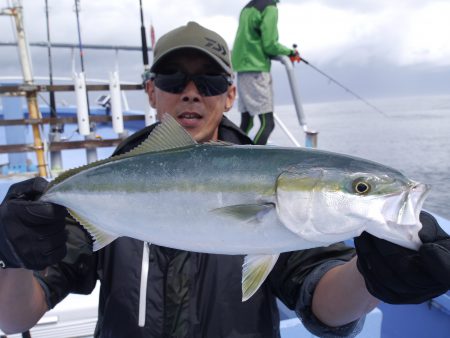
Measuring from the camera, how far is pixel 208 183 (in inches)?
60.2

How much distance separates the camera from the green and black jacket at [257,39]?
230 inches

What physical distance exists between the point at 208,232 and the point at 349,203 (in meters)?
0.52

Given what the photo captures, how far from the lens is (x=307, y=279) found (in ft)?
6.54

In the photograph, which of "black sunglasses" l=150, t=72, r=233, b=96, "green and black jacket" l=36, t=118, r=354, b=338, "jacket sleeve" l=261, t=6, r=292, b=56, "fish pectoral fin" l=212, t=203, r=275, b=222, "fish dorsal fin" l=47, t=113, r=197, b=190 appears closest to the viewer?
"fish pectoral fin" l=212, t=203, r=275, b=222

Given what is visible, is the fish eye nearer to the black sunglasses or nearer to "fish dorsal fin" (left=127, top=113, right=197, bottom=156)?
"fish dorsal fin" (left=127, top=113, right=197, bottom=156)

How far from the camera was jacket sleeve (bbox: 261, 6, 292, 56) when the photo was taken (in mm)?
5789

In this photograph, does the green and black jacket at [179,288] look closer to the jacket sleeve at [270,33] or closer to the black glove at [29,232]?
the black glove at [29,232]

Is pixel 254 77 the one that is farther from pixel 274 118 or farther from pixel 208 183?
pixel 208 183

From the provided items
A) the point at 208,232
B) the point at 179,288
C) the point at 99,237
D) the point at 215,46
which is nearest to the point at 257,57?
the point at 215,46

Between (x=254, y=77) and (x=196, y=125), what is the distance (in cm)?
407

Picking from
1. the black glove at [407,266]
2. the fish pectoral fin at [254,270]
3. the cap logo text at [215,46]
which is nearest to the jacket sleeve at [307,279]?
the black glove at [407,266]

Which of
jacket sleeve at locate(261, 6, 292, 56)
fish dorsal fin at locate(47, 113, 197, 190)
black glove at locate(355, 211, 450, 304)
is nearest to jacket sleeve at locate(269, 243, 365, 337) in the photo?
black glove at locate(355, 211, 450, 304)

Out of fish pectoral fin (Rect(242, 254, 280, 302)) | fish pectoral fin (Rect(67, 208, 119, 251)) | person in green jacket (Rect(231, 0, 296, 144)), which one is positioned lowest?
fish pectoral fin (Rect(242, 254, 280, 302))

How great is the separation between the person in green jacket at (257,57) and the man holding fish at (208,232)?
3660mm
